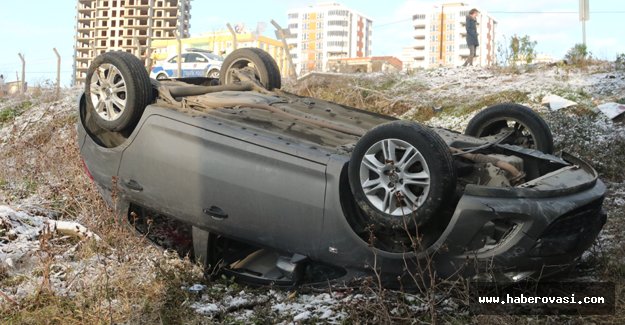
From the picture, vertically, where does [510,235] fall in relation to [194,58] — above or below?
below

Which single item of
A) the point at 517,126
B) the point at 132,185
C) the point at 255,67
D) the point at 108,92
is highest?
the point at 255,67

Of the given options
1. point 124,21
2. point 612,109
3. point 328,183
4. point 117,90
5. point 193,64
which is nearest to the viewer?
point 328,183

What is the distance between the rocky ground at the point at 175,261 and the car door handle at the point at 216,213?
480 mm

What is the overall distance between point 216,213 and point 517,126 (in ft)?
8.06

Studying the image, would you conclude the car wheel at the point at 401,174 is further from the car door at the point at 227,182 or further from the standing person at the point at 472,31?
the standing person at the point at 472,31

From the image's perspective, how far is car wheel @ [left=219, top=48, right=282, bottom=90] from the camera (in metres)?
5.73

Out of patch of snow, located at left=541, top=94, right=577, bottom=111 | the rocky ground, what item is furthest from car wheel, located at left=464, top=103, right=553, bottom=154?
patch of snow, located at left=541, top=94, right=577, bottom=111

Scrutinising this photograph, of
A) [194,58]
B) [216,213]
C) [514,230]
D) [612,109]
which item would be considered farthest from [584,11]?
[194,58]

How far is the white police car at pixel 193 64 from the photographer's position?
19.2 m

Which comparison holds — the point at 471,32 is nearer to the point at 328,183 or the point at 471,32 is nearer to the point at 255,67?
the point at 255,67

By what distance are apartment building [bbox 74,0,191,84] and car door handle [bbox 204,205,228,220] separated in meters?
80.7

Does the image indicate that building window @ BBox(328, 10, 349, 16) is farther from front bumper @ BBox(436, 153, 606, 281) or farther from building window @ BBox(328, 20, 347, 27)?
front bumper @ BBox(436, 153, 606, 281)

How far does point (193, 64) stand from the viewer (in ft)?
63.7

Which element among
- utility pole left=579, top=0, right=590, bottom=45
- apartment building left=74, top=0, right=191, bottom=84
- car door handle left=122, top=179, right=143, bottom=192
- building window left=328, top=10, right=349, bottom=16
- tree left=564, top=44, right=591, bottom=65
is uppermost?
building window left=328, top=10, right=349, bottom=16
